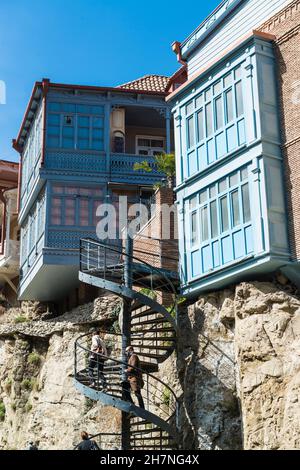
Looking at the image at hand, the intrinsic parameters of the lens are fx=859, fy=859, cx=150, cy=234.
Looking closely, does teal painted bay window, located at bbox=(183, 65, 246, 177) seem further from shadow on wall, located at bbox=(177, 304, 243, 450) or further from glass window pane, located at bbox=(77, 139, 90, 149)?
glass window pane, located at bbox=(77, 139, 90, 149)

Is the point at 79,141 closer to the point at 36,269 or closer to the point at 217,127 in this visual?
the point at 36,269

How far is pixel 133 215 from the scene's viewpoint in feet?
103

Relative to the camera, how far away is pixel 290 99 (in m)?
21.2

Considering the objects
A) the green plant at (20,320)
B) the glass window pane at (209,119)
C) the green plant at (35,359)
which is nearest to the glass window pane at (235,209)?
the glass window pane at (209,119)

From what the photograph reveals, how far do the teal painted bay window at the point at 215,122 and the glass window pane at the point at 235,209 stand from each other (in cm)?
117

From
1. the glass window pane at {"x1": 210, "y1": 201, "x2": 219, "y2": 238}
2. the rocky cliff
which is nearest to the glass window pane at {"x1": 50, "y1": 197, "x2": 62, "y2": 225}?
the rocky cliff

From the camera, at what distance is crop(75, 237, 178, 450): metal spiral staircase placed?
21234 millimetres

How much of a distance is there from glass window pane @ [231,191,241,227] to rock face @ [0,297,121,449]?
309 inches

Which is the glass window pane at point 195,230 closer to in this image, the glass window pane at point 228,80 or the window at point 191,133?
the window at point 191,133

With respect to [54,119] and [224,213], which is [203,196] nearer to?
[224,213]

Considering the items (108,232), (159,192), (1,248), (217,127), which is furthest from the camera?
(1,248)

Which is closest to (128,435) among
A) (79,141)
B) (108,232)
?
(108,232)

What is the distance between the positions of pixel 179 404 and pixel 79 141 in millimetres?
13033

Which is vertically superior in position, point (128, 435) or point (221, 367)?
point (221, 367)
